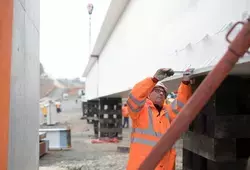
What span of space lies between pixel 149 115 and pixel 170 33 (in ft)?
6.94

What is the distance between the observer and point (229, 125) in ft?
16.4

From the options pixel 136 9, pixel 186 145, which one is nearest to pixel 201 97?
pixel 186 145

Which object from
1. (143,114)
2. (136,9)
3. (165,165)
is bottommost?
(165,165)

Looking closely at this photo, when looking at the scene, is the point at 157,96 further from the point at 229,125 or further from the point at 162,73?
the point at 229,125

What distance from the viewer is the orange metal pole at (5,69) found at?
3.19 metres

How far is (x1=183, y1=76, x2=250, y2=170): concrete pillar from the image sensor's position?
4.99 metres

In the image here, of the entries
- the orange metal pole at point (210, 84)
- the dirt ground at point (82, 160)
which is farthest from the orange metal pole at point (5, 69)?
the dirt ground at point (82, 160)

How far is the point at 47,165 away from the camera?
11734mm

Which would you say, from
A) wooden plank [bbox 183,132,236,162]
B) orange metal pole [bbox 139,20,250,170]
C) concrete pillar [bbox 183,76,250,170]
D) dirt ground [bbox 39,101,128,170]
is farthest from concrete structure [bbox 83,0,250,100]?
dirt ground [bbox 39,101,128,170]

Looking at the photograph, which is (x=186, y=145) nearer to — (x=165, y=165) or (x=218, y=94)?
(x=218, y=94)

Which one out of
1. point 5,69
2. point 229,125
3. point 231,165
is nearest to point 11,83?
point 5,69

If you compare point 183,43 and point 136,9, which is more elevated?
point 136,9

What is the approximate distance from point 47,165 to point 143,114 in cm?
796

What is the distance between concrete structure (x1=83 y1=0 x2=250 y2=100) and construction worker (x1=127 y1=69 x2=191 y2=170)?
19.1 inches
